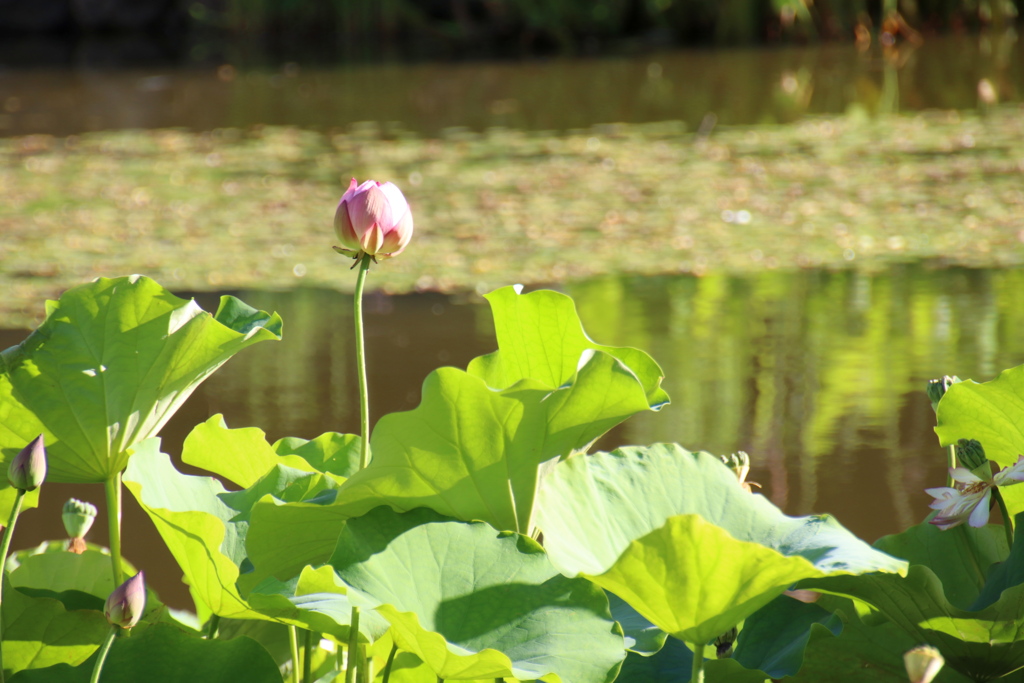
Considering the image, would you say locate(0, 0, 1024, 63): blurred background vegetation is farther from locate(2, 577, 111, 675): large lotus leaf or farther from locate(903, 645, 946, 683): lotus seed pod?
locate(903, 645, 946, 683): lotus seed pod

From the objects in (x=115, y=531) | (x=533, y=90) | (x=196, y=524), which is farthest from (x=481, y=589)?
(x=533, y=90)

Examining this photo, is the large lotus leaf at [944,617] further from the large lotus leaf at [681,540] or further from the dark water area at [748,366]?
the dark water area at [748,366]

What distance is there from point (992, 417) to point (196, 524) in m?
0.46

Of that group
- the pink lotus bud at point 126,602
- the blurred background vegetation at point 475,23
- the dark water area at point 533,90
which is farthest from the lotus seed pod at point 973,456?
the blurred background vegetation at point 475,23

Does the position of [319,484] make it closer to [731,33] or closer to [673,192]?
[673,192]

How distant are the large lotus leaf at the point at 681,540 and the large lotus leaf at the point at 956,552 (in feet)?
0.46

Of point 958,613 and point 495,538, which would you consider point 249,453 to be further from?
point 958,613

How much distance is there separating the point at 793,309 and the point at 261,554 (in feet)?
9.15

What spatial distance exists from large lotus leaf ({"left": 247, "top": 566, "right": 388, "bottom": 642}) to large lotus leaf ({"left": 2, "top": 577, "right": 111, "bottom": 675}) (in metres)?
0.13

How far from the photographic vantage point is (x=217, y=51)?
11.6 m

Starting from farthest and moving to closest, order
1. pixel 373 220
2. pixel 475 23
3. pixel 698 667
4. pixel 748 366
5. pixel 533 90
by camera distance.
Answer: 1. pixel 475 23
2. pixel 533 90
3. pixel 748 366
4. pixel 373 220
5. pixel 698 667

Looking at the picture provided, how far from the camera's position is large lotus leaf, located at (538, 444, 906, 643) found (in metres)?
0.51

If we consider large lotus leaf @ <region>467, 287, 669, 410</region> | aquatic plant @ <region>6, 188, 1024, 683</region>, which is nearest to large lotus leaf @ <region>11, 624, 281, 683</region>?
aquatic plant @ <region>6, 188, 1024, 683</region>

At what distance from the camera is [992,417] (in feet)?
2.31
